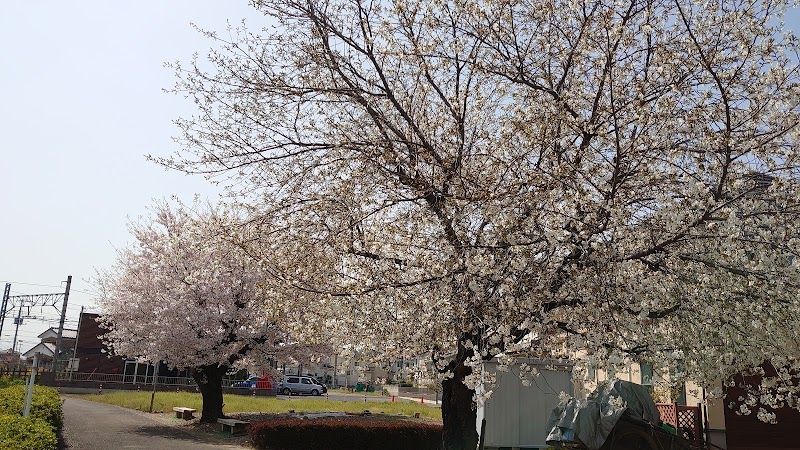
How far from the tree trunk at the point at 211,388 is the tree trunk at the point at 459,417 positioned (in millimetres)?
13215

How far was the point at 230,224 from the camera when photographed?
9.63 m

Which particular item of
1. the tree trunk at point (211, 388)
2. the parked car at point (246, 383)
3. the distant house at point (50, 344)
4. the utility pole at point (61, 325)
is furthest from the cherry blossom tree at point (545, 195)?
the distant house at point (50, 344)

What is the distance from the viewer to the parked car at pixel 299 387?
4600cm

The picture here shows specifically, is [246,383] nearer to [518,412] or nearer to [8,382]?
[8,382]

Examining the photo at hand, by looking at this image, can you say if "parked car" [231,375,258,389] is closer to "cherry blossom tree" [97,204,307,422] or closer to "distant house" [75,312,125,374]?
"distant house" [75,312,125,374]

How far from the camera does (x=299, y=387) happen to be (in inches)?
1838

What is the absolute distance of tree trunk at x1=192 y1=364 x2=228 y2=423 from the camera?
21.0 m

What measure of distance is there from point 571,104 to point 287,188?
4.61 meters

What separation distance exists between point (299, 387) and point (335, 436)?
33.0m

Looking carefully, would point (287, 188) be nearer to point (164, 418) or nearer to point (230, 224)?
point (230, 224)

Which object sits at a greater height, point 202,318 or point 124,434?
point 202,318

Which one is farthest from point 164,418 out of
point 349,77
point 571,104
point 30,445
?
point 571,104

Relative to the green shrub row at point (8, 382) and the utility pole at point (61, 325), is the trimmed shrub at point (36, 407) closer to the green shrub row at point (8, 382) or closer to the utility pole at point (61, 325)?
the green shrub row at point (8, 382)

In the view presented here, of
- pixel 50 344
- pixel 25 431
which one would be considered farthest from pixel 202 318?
pixel 50 344
